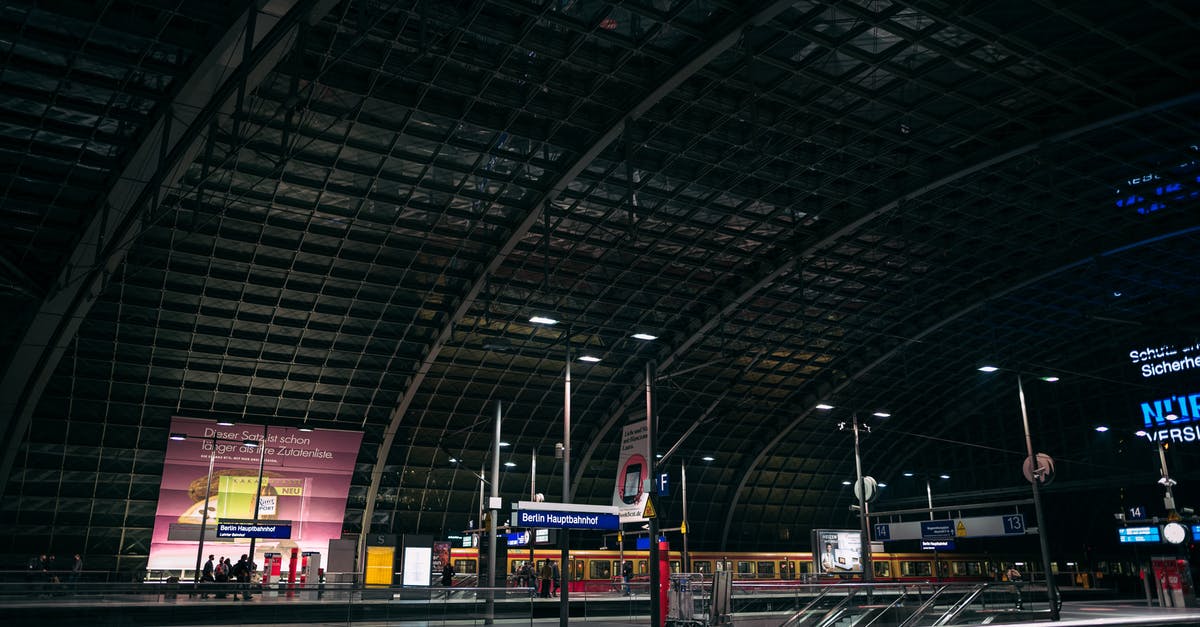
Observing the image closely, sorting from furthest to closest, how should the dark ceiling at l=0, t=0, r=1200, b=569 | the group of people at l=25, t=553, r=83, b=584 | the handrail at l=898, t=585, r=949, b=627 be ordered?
the group of people at l=25, t=553, r=83, b=584 < the dark ceiling at l=0, t=0, r=1200, b=569 < the handrail at l=898, t=585, r=949, b=627

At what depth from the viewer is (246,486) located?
45.6 m

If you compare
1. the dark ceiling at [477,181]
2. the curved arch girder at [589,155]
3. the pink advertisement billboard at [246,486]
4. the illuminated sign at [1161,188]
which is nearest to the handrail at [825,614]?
the dark ceiling at [477,181]

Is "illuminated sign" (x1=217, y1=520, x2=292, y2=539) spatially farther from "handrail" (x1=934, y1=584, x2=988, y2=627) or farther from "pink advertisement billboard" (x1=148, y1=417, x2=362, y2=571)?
"handrail" (x1=934, y1=584, x2=988, y2=627)

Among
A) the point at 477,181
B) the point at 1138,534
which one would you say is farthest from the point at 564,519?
the point at 1138,534

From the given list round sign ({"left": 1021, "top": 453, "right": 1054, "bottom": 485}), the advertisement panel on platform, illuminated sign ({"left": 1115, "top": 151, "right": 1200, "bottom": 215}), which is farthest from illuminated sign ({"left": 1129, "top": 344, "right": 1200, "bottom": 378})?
the advertisement panel on platform

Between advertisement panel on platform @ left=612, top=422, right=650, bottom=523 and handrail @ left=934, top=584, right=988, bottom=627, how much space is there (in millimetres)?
7992

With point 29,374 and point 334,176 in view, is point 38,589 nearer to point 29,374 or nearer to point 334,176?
point 29,374

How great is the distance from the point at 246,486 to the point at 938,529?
37174 millimetres

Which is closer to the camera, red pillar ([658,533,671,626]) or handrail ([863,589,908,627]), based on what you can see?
A: handrail ([863,589,908,627])

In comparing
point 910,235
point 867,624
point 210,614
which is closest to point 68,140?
point 210,614

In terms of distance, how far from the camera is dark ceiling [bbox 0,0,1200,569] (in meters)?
25.7

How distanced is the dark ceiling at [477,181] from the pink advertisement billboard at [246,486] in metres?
2.24

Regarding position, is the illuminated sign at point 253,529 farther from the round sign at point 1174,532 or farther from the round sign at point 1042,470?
the round sign at point 1174,532

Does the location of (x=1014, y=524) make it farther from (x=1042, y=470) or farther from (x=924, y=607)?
(x=924, y=607)
